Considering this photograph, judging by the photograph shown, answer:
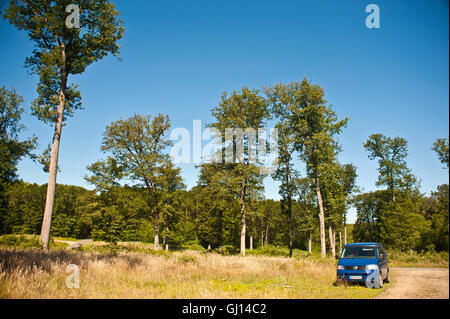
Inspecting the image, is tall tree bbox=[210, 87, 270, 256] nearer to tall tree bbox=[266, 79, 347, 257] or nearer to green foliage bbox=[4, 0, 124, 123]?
tall tree bbox=[266, 79, 347, 257]

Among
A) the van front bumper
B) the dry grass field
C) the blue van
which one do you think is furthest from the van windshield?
the dry grass field

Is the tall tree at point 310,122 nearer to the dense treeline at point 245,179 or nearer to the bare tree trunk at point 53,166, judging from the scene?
the dense treeline at point 245,179

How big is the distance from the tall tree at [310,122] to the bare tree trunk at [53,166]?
68.6 ft

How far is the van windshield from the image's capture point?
1221 cm

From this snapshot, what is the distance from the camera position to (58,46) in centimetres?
1437

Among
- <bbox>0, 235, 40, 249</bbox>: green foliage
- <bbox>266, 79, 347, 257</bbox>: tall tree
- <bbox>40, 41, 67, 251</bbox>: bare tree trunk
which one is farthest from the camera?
<bbox>266, 79, 347, 257</bbox>: tall tree

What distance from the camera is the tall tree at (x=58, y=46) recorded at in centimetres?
1334

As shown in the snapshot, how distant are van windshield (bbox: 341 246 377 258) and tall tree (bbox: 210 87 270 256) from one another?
1424 cm

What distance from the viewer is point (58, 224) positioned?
7044 centimetres

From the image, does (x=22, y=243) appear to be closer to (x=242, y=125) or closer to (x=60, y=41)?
(x=60, y=41)

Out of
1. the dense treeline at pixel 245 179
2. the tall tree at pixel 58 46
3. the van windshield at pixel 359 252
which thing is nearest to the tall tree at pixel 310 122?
the dense treeline at pixel 245 179

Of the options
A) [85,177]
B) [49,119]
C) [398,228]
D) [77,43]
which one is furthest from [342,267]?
[85,177]
